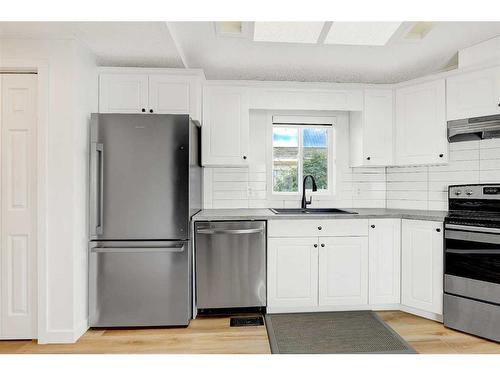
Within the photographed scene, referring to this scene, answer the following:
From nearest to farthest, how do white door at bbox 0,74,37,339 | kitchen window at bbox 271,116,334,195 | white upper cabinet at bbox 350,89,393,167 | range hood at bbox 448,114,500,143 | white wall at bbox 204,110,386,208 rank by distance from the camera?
white door at bbox 0,74,37,339, range hood at bbox 448,114,500,143, white upper cabinet at bbox 350,89,393,167, white wall at bbox 204,110,386,208, kitchen window at bbox 271,116,334,195

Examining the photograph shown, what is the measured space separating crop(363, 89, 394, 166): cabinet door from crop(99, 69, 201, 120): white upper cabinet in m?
1.73

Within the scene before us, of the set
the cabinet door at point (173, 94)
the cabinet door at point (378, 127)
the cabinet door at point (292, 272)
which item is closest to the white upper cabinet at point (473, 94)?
the cabinet door at point (378, 127)

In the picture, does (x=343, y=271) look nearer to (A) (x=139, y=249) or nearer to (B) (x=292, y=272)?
(B) (x=292, y=272)

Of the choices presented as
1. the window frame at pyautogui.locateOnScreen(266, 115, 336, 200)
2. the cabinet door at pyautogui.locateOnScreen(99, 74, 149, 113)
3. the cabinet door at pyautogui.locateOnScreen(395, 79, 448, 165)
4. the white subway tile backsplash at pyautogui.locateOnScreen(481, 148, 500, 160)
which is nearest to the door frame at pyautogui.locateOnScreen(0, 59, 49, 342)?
the cabinet door at pyautogui.locateOnScreen(99, 74, 149, 113)

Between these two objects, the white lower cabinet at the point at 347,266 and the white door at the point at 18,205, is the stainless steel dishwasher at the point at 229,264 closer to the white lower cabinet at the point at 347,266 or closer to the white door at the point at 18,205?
the white lower cabinet at the point at 347,266

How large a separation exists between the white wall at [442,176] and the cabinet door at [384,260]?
A: 649 millimetres

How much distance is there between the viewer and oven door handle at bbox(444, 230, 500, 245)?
2352 mm

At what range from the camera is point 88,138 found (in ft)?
8.46

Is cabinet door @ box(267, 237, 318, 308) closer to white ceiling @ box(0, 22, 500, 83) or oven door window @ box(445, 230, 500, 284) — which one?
oven door window @ box(445, 230, 500, 284)

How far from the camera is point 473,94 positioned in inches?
105

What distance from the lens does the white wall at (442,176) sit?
9.52 ft

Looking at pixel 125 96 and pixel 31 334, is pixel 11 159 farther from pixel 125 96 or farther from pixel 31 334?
pixel 31 334

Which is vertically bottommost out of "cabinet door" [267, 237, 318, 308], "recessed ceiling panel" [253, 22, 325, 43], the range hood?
"cabinet door" [267, 237, 318, 308]

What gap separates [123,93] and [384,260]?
2834 millimetres
